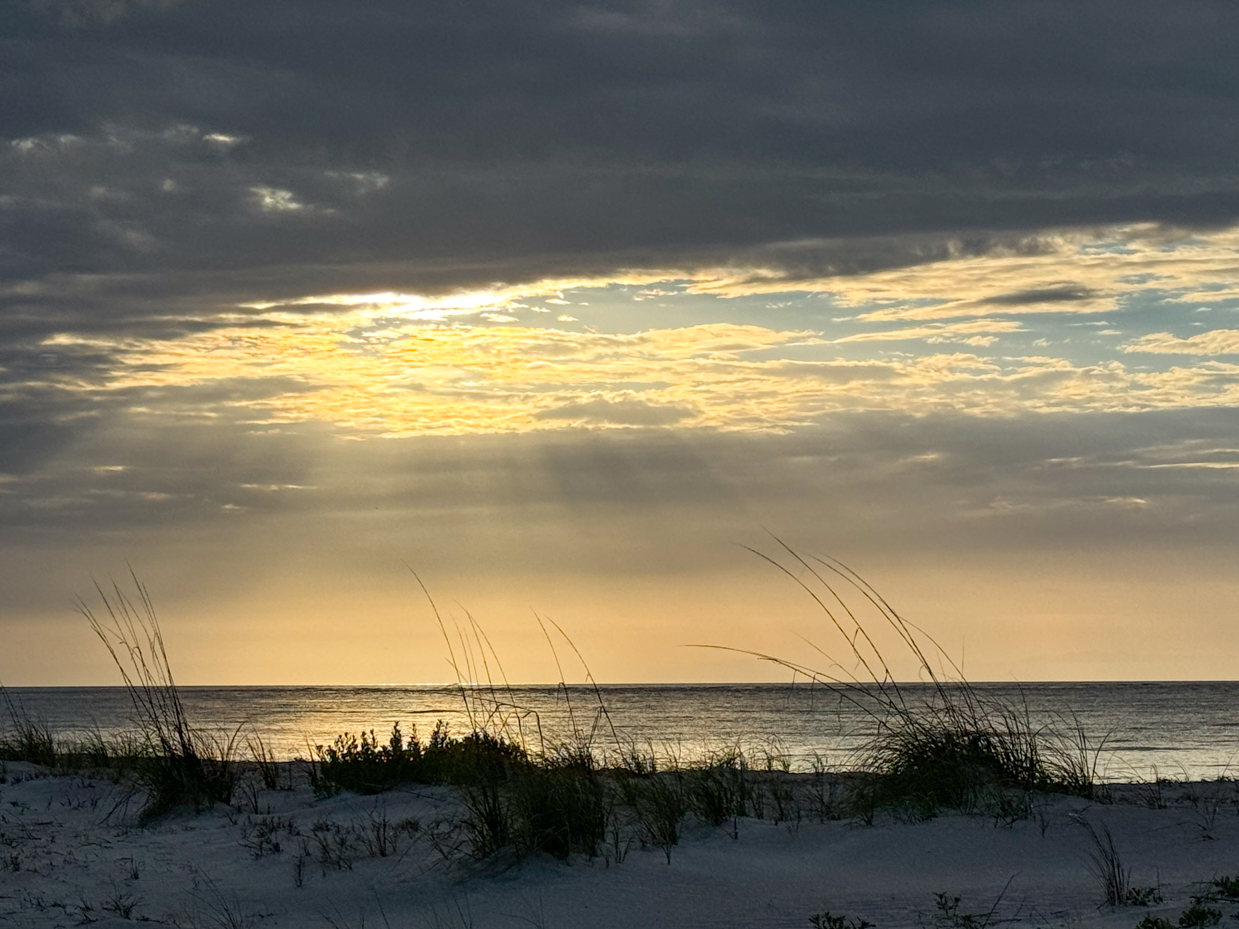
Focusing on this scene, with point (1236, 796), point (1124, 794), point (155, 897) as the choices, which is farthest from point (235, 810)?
point (1236, 796)

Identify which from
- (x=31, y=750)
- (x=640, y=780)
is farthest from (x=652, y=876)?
(x=31, y=750)

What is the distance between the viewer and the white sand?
5.96 m

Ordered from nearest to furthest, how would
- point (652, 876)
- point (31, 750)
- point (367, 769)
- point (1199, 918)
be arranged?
point (1199, 918)
point (652, 876)
point (367, 769)
point (31, 750)

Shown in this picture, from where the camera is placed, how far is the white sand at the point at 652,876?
5.96 metres

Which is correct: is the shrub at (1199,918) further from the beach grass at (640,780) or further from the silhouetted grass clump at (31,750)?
the silhouetted grass clump at (31,750)

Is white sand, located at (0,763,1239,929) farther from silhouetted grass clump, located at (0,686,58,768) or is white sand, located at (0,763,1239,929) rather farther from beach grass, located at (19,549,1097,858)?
silhouetted grass clump, located at (0,686,58,768)

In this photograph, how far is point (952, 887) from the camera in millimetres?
6387

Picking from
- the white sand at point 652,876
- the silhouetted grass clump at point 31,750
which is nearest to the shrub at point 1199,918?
the white sand at point 652,876

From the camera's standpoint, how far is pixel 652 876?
6.61 m

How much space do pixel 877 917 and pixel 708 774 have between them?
9.12 ft

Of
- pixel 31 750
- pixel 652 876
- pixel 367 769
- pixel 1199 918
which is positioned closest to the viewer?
pixel 1199 918

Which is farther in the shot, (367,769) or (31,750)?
(31,750)

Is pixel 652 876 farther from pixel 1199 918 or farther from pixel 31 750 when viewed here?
pixel 31 750

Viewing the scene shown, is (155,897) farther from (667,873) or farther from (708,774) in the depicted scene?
(708,774)
